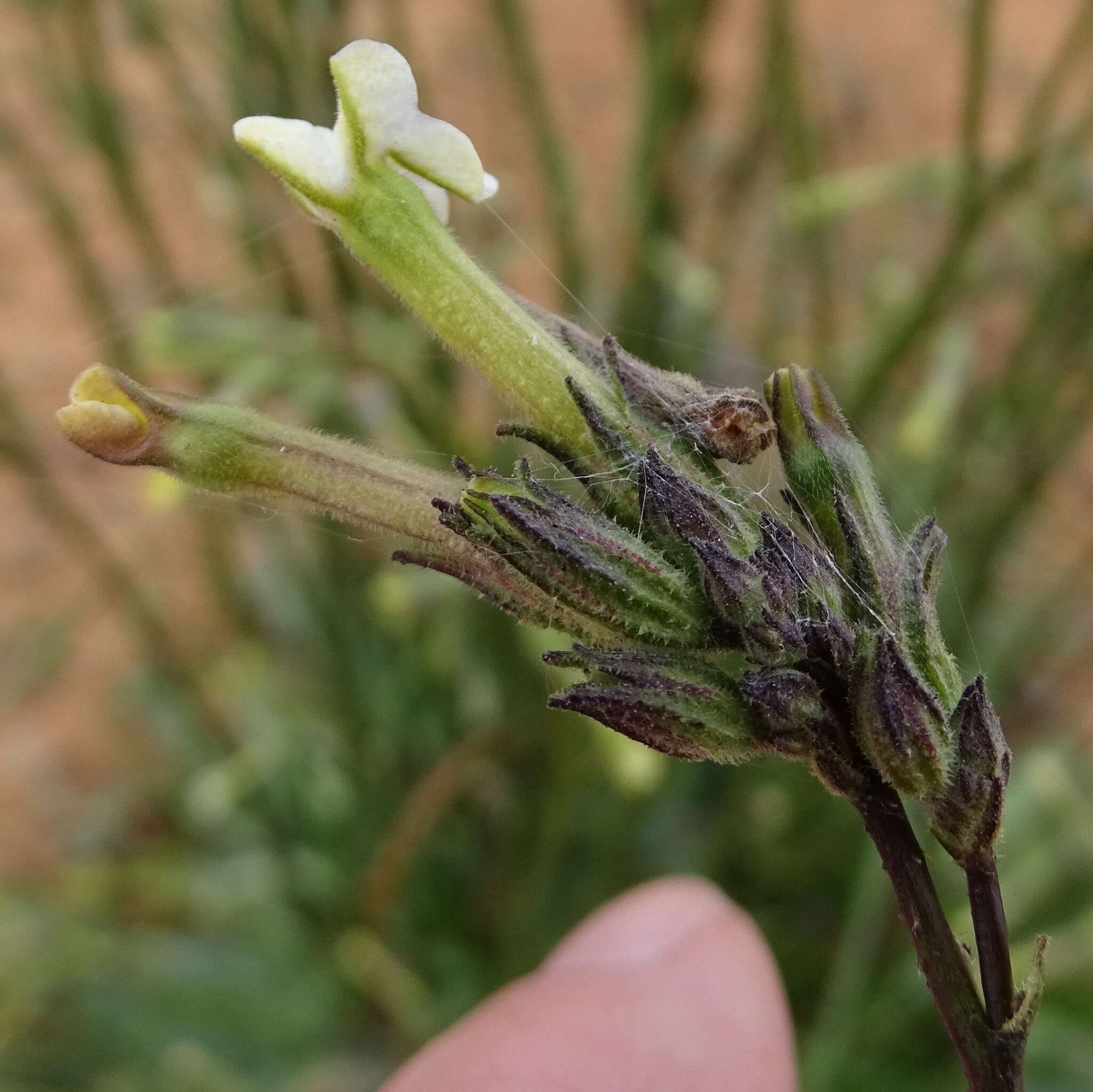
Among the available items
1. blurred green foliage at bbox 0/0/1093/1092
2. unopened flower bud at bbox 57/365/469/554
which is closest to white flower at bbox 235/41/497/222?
unopened flower bud at bbox 57/365/469/554

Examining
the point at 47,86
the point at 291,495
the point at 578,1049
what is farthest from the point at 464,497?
the point at 47,86

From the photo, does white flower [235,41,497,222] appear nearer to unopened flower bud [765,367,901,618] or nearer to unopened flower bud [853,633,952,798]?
unopened flower bud [765,367,901,618]

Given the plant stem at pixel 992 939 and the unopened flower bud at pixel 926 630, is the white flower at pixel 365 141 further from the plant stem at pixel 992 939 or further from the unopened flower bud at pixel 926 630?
the plant stem at pixel 992 939

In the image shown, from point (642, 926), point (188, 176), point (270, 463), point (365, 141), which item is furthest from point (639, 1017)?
point (188, 176)

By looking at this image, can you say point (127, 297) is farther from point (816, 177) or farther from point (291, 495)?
point (291, 495)

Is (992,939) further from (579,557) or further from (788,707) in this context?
(579,557)

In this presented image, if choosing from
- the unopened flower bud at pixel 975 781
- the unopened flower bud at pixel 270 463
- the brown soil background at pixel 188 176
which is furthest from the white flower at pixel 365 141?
the brown soil background at pixel 188 176

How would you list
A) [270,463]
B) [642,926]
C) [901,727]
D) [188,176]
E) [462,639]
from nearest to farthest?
[901,727], [270,463], [642,926], [462,639], [188,176]
